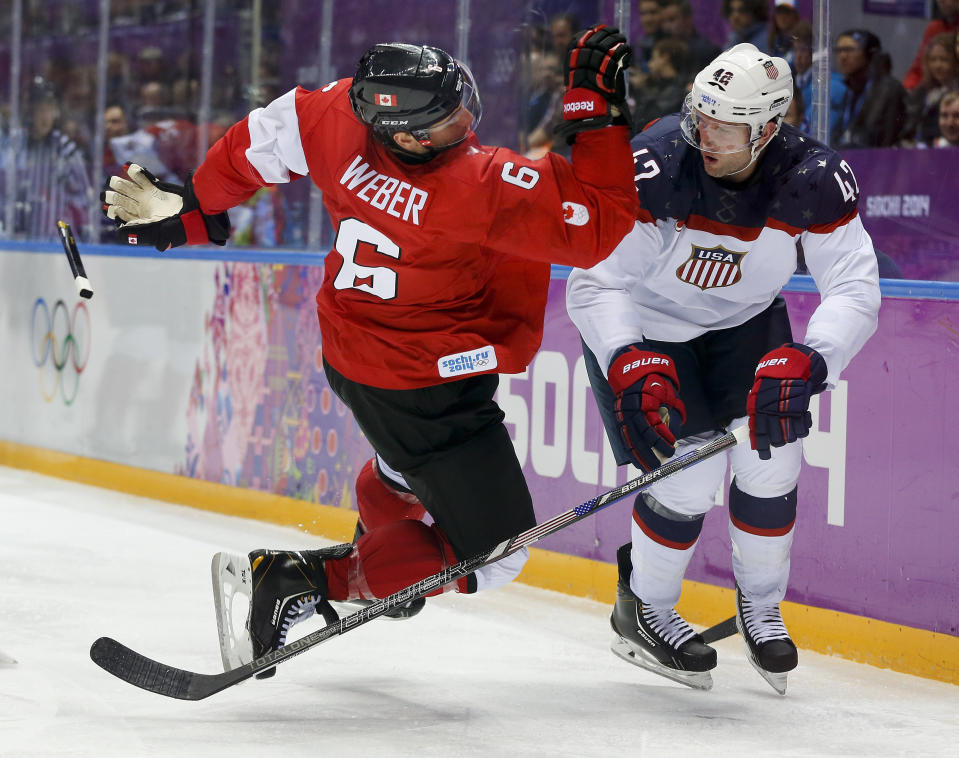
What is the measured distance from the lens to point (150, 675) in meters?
2.69

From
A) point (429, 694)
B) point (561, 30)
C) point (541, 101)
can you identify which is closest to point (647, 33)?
point (561, 30)

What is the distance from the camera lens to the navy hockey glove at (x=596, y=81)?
7.77ft

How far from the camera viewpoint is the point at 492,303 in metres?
2.69

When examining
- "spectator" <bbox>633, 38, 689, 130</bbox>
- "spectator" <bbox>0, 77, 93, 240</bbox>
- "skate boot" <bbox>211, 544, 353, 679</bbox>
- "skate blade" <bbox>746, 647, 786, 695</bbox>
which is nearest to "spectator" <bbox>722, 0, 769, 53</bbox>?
"spectator" <bbox>633, 38, 689, 130</bbox>

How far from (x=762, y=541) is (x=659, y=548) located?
0.22m

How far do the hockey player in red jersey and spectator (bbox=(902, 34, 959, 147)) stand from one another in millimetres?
1770

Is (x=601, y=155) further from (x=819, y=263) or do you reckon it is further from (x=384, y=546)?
(x=384, y=546)

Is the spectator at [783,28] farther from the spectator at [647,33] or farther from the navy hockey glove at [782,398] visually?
the navy hockey glove at [782,398]

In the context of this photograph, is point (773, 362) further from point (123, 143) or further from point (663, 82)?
point (123, 143)

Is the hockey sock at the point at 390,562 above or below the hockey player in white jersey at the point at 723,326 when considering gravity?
below

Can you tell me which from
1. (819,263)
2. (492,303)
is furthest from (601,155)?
(819,263)

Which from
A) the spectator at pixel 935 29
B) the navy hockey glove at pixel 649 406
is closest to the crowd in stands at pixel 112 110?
the spectator at pixel 935 29

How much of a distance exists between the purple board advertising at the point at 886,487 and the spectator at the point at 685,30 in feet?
4.39

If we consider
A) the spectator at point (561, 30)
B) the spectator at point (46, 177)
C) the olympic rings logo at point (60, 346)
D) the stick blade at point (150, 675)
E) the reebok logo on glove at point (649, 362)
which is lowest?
the olympic rings logo at point (60, 346)
